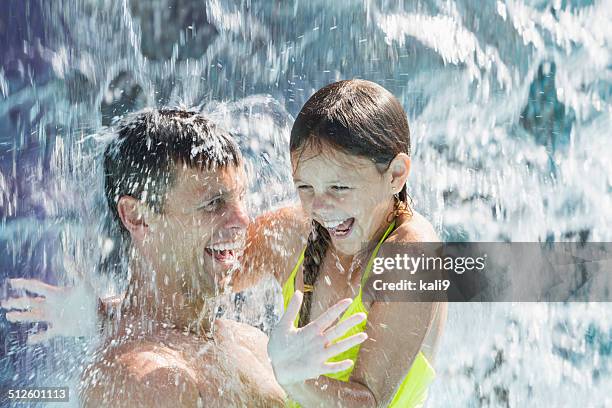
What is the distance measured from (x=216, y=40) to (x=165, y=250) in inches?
127

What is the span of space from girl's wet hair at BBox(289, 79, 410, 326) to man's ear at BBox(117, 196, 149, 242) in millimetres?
536

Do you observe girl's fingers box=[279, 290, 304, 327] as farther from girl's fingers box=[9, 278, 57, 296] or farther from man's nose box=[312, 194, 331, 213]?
girl's fingers box=[9, 278, 57, 296]

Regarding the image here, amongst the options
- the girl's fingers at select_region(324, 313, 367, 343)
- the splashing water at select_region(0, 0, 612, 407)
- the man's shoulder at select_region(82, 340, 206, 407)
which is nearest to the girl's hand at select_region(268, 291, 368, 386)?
the girl's fingers at select_region(324, 313, 367, 343)

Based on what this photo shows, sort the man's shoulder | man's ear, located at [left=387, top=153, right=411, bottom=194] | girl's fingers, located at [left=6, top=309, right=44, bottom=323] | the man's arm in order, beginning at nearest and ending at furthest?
1. the man's shoulder
2. man's ear, located at [left=387, top=153, right=411, bottom=194]
3. girl's fingers, located at [left=6, top=309, right=44, bottom=323]
4. the man's arm

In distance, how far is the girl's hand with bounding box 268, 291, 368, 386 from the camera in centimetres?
197

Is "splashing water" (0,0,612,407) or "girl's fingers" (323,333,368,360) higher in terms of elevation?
"girl's fingers" (323,333,368,360)

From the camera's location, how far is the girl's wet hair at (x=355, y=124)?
2414 mm

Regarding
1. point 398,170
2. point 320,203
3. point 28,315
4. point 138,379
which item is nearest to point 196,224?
point 320,203

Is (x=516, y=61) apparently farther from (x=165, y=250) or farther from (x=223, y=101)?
(x=165, y=250)

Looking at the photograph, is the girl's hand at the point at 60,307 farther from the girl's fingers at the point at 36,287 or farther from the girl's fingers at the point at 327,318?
the girl's fingers at the point at 327,318

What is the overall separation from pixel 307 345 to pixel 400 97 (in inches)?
152

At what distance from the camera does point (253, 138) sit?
408 centimetres

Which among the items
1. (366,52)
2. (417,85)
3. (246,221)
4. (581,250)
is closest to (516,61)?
(417,85)

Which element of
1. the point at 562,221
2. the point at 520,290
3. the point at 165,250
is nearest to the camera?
the point at 165,250
